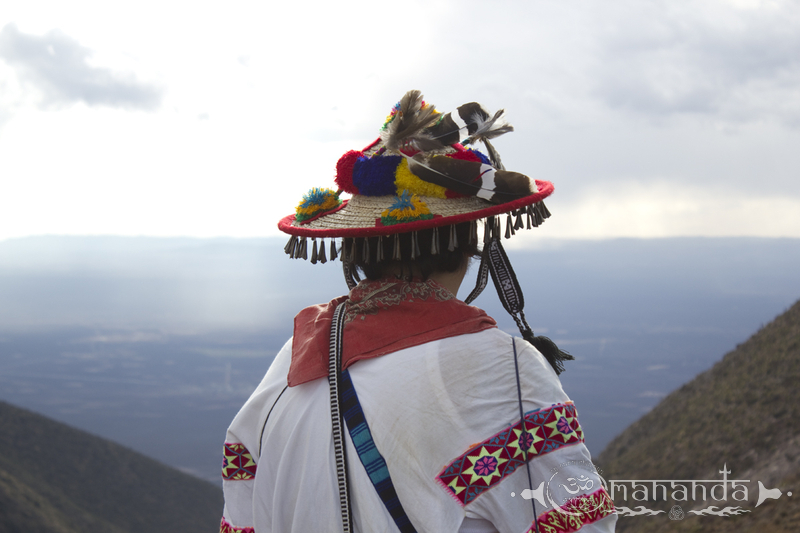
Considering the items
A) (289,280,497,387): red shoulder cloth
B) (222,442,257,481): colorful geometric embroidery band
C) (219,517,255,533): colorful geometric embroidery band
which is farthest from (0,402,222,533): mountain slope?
(289,280,497,387): red shoulder cloth

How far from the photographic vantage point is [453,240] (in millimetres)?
2074

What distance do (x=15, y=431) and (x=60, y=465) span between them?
3.61 metres

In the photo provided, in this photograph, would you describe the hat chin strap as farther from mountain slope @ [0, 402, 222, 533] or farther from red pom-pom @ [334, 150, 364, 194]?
mountain slope @ [0, 402, 222, 533]

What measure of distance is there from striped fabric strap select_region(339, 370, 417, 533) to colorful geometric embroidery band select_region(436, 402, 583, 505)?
0.54 ft

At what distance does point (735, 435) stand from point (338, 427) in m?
17.7

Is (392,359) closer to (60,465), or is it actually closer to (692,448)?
(692,448)

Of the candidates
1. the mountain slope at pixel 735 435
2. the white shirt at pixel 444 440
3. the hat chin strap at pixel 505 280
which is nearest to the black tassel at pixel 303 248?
the white shirt at pixel 444 440

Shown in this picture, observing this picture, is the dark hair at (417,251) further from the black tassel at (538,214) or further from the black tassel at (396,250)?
the black tassel at (538,214)

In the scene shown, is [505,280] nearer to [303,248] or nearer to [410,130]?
[410,130]

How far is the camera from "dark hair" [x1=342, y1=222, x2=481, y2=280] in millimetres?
2076

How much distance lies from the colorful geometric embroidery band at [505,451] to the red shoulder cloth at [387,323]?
34 cm

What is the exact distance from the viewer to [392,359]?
1.97 metres

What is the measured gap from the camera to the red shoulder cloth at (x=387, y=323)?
6.49ft

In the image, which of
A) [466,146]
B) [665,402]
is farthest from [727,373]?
[466,146]
